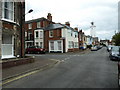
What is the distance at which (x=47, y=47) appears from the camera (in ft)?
102

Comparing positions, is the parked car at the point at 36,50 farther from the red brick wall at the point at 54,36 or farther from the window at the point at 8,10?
the window at the point at 8,10

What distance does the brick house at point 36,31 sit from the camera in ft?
107

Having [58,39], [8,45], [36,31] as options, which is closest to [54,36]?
[58,39]

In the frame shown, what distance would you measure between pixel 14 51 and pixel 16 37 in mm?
1394

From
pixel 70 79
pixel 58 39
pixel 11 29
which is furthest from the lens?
pixel 58 39

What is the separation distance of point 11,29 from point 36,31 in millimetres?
22667

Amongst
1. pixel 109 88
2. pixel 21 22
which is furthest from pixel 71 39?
pixel 109 88

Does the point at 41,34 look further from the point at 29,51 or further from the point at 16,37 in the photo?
the point at 16,37

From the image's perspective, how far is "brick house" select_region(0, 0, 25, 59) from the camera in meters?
10.1

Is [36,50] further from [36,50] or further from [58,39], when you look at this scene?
[58,39]

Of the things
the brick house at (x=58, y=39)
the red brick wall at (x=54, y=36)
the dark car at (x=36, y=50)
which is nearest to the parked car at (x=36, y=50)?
the dark car at (x=36, y=50)

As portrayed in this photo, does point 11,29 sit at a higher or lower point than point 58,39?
lower

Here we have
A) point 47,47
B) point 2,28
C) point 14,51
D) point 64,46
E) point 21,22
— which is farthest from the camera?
point 47,47

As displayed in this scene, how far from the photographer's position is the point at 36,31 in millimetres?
33188
